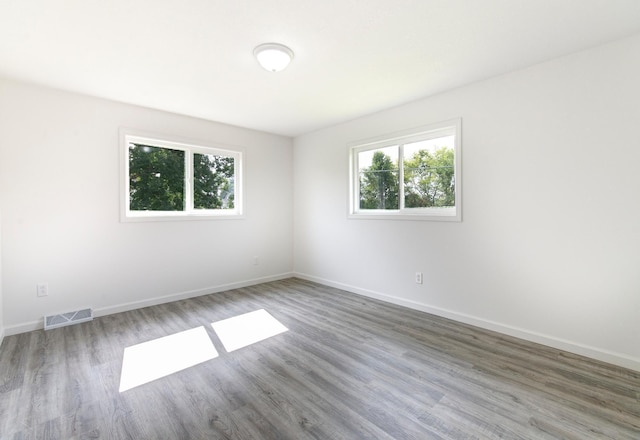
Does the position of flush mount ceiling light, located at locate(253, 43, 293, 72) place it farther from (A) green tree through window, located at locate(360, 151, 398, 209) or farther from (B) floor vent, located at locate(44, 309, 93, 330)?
(B) floor vent, located at locate(44, 309, 93, 330)

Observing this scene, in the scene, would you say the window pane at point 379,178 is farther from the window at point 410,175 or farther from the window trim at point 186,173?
the window trim at point 186,173

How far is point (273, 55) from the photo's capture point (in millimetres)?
2363

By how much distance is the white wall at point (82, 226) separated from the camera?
2898mm

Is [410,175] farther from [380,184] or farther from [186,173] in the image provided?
[186,173]

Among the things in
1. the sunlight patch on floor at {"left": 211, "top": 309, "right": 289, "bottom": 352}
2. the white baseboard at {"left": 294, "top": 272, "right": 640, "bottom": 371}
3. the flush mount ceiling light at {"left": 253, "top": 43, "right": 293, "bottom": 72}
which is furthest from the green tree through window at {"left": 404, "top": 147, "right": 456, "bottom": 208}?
the sunlight patch on floor at {"left": 211, "top": 309, "right": 289, "bottom": 352}

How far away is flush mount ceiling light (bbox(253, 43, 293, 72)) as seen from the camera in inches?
91.0

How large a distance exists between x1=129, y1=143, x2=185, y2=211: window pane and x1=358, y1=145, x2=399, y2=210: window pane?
8.33 ft

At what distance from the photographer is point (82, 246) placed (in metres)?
3.26

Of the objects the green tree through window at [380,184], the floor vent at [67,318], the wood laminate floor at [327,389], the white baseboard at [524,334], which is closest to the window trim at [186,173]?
the floor vent at [67,318]

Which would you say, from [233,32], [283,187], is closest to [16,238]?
[233,32]

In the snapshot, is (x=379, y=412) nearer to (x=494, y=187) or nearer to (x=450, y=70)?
(x=494, y=187)

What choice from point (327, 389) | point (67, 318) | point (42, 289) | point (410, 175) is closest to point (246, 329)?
point (327, 389)

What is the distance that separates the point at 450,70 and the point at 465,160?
0.90 metres

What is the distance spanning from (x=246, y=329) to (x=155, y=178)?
2329 mm
